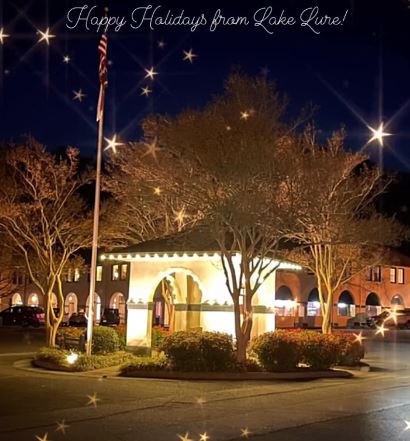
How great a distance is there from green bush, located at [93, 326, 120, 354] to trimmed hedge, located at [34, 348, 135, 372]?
0.50 metres

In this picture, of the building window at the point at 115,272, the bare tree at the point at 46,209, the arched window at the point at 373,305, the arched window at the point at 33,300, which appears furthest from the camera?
the arched window at the point at 33,300

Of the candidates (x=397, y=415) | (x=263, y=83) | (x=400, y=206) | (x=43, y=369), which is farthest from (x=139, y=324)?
(x=400, y=206)

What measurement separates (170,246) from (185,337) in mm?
5183

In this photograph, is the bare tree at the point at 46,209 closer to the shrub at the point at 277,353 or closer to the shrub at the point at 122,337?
the shrub at the point at 122,337

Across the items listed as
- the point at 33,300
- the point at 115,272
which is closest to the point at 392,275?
the point at 115,272

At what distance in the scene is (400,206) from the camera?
63.5 m

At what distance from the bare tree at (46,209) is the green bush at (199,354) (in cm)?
839

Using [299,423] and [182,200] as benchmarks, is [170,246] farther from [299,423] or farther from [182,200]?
[299,423]

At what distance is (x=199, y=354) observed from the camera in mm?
19469

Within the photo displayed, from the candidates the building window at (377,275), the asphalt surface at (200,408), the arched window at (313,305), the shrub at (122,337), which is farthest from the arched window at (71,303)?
the asphalt surface at (200,408)

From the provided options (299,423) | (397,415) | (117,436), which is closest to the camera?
(117,436)

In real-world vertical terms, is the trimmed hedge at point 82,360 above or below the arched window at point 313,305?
below

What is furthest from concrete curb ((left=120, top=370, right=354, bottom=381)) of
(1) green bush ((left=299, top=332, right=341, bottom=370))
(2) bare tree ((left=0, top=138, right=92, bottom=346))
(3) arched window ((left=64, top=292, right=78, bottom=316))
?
(3) arched window ((left=64, top=292, right=78, bottom=316))

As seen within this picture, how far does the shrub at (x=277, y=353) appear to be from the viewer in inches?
795
